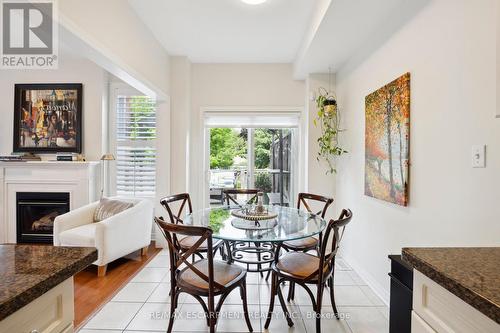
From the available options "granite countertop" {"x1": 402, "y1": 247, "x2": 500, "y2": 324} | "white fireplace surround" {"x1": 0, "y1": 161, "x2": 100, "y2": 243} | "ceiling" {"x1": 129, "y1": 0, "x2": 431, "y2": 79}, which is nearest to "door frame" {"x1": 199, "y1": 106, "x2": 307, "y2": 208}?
"ceiling" {"x1": 129, "y1": 0, "x2": 431, "y2": 79}

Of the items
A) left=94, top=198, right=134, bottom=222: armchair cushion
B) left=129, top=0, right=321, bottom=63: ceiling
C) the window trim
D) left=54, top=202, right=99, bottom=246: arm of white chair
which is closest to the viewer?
left=129, top=0, right=321, bottom=63: ceiling

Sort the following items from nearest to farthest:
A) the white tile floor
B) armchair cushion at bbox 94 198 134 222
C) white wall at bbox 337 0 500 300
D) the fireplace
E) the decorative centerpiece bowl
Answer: white wall at bbox 337 0 500 300
the white tile floor
the decorative centerpiece bowl
armchair cushion at bbox 94 198 134 222
the fireplace

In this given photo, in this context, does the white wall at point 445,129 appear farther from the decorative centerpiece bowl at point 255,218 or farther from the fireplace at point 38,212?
the fireplace at point 38,212

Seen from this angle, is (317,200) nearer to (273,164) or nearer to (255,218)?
(255,218)

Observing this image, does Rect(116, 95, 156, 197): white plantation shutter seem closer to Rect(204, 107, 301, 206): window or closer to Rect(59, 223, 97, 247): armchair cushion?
Rect(204, 107, 301, 206): window

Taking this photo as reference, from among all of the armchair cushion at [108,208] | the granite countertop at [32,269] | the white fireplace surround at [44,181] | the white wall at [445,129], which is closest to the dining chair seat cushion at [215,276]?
the granite countertop at [32,269]

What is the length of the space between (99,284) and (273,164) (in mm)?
2814

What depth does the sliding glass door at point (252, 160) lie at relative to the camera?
4.28 metres

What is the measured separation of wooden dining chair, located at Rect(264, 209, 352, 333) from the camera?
5.90 feet

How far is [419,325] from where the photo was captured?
0.95 metres

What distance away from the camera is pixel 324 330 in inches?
79.4

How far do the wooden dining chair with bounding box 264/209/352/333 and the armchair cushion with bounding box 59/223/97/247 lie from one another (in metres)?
2.08

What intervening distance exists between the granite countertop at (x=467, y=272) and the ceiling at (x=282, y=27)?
1.79 metres

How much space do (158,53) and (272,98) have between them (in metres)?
1.70
